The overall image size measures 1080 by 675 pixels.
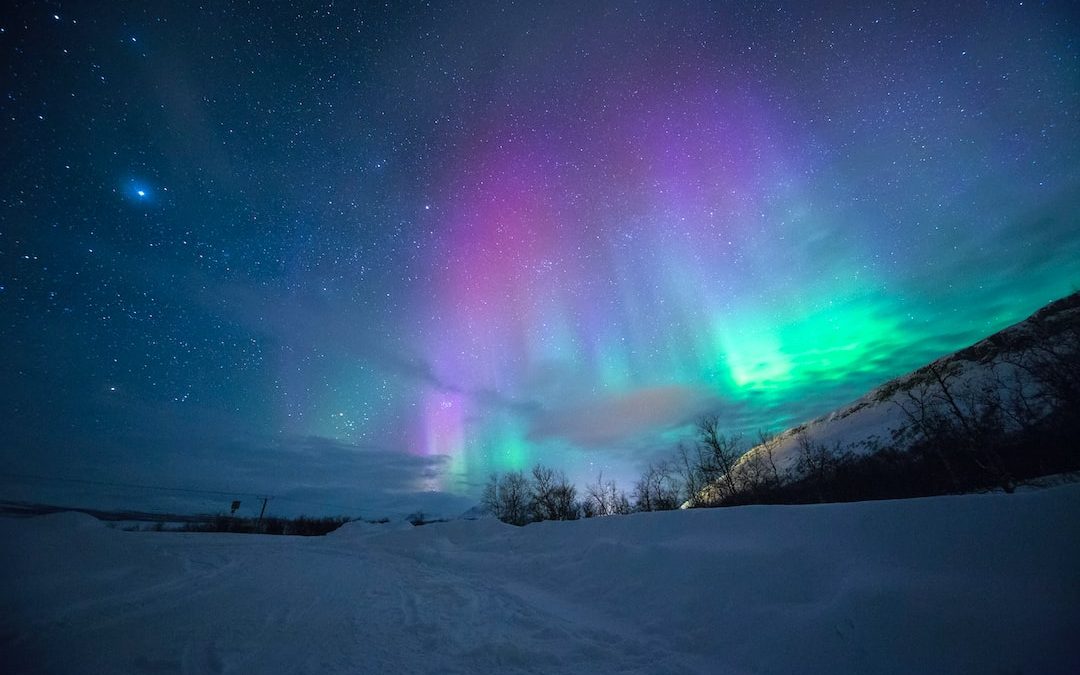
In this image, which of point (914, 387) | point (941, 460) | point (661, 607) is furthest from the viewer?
point (914, 387)

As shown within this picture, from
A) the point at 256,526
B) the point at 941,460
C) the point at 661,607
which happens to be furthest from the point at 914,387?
the point at 256,526

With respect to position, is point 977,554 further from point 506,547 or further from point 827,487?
point 827,487

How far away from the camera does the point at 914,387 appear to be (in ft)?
366

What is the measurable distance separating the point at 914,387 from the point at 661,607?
504ft

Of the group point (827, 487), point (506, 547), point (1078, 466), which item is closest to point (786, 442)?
point (827, 487)

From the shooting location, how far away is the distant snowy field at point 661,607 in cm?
415

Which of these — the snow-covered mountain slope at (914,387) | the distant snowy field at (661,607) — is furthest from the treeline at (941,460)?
the distant snowy field at (661,607)

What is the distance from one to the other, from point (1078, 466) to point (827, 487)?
29068mm

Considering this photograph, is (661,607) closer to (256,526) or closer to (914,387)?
(256,526)

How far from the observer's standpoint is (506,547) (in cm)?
1669

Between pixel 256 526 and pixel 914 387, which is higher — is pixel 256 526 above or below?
below

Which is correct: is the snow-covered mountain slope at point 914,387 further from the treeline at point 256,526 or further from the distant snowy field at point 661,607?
the distant snowy field at point 661,607

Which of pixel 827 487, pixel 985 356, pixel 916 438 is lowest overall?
pixel 827 487

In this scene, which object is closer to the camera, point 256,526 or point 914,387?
point 256,526
